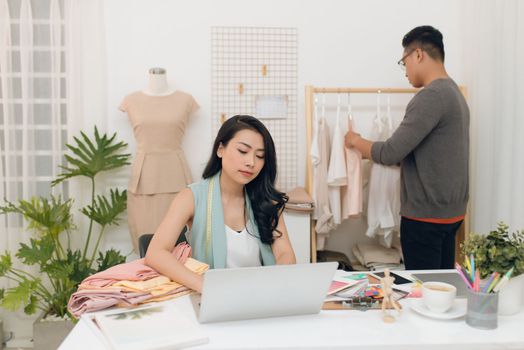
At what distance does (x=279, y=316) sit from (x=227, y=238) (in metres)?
0.56

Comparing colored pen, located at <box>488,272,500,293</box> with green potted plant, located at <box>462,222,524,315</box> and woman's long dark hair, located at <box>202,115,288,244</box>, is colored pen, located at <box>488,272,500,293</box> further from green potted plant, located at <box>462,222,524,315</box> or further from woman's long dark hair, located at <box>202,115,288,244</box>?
woman's long dark hair, located at <box>202,115,288,244</box>

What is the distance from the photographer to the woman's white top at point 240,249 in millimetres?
1922

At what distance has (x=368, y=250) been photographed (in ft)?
10.6

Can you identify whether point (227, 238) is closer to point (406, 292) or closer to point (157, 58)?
point (406, 292)

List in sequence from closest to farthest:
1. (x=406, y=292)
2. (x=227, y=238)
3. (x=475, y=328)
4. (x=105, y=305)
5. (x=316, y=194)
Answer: (x=475, y=328) → (x=105, y=305) → (x=406, y=292) → (x=227, y=238) → (x=316, y=194)

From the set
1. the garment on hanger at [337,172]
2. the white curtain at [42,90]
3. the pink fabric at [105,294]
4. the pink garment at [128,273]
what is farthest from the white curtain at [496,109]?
the white curtain at [42,90]

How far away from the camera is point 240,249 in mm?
1930

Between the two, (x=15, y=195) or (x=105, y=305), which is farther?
(x=15, y=195)

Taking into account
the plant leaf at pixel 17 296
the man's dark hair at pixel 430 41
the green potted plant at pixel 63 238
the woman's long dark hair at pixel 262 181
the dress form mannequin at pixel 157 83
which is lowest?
the plant leaf at pixel 17 296

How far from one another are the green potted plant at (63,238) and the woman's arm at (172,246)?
1335 mm

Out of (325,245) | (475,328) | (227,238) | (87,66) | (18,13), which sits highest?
(18,13)

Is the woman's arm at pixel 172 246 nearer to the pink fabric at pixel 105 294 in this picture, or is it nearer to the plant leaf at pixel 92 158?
the pink fabric at pixel 105 294

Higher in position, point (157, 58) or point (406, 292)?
point (157, 58)

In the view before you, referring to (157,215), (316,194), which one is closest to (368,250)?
(316,194)
